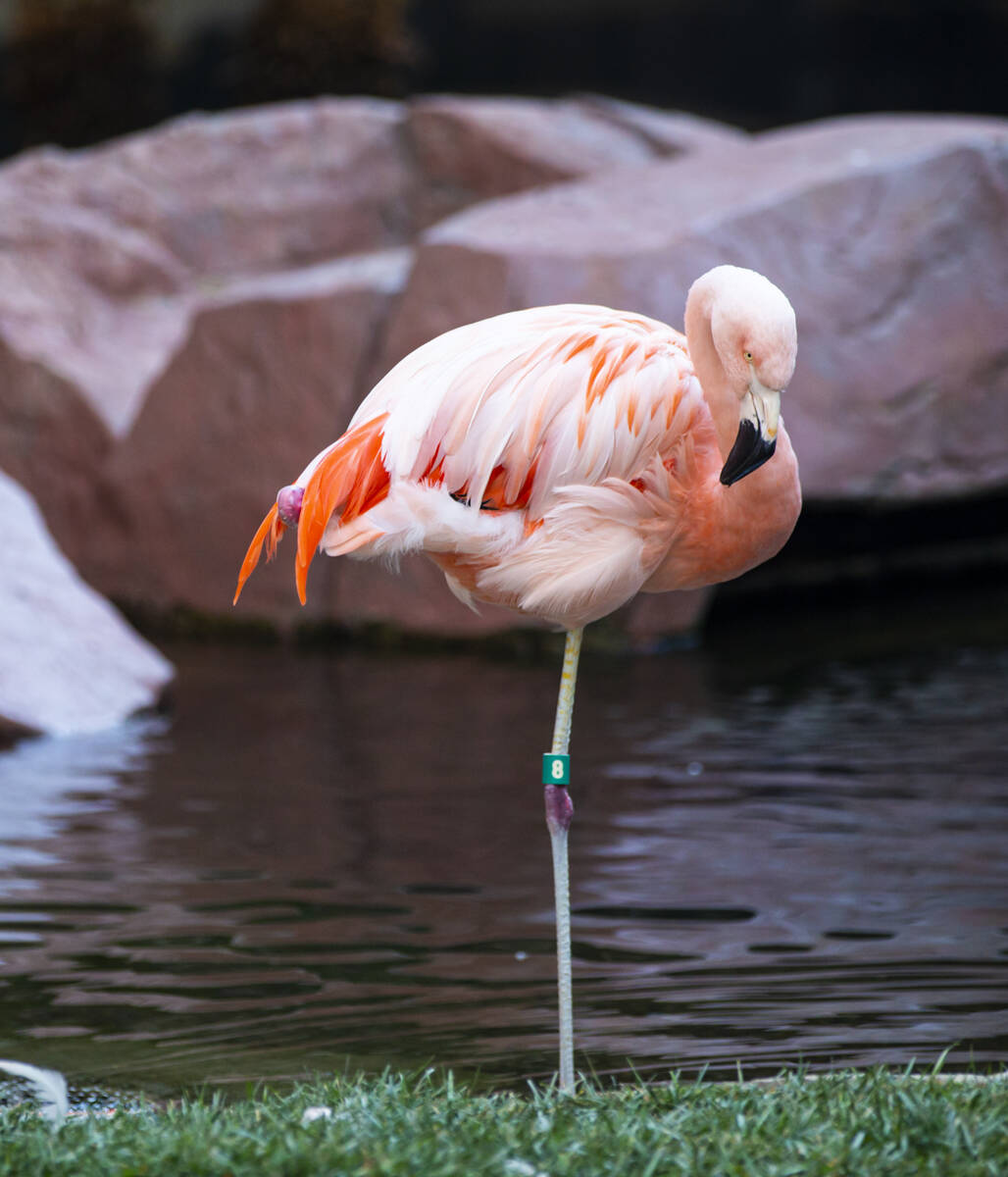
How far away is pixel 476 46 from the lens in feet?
46.2

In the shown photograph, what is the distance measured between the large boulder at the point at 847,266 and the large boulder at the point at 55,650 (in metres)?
1.86

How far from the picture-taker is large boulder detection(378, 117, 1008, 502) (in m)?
7.01

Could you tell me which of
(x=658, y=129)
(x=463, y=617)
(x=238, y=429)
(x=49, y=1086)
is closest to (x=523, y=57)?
(x=658, y=129)

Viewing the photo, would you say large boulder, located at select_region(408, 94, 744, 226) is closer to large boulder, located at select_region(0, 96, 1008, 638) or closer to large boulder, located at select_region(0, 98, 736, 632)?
large boulder, located at select_region(0, 98, 736, 632)

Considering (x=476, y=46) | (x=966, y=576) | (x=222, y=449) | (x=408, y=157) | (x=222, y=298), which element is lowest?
(x=966, y=576)

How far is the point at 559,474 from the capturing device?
2.64m

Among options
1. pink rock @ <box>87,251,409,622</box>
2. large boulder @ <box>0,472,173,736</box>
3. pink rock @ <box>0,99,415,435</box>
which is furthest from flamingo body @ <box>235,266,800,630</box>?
pink rock @ <box>0,99,415,435</box>

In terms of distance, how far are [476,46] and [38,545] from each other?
30.2 ft

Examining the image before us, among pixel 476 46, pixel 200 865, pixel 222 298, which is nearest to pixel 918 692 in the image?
pixel 200 865

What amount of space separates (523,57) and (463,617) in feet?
26.6

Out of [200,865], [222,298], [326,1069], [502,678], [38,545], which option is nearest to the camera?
[326,1069]

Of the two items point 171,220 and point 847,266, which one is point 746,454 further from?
point 171,220

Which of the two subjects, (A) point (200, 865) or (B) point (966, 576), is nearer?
(A) point (200, 865)

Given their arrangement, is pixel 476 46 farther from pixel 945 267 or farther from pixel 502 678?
pixel 502 678
